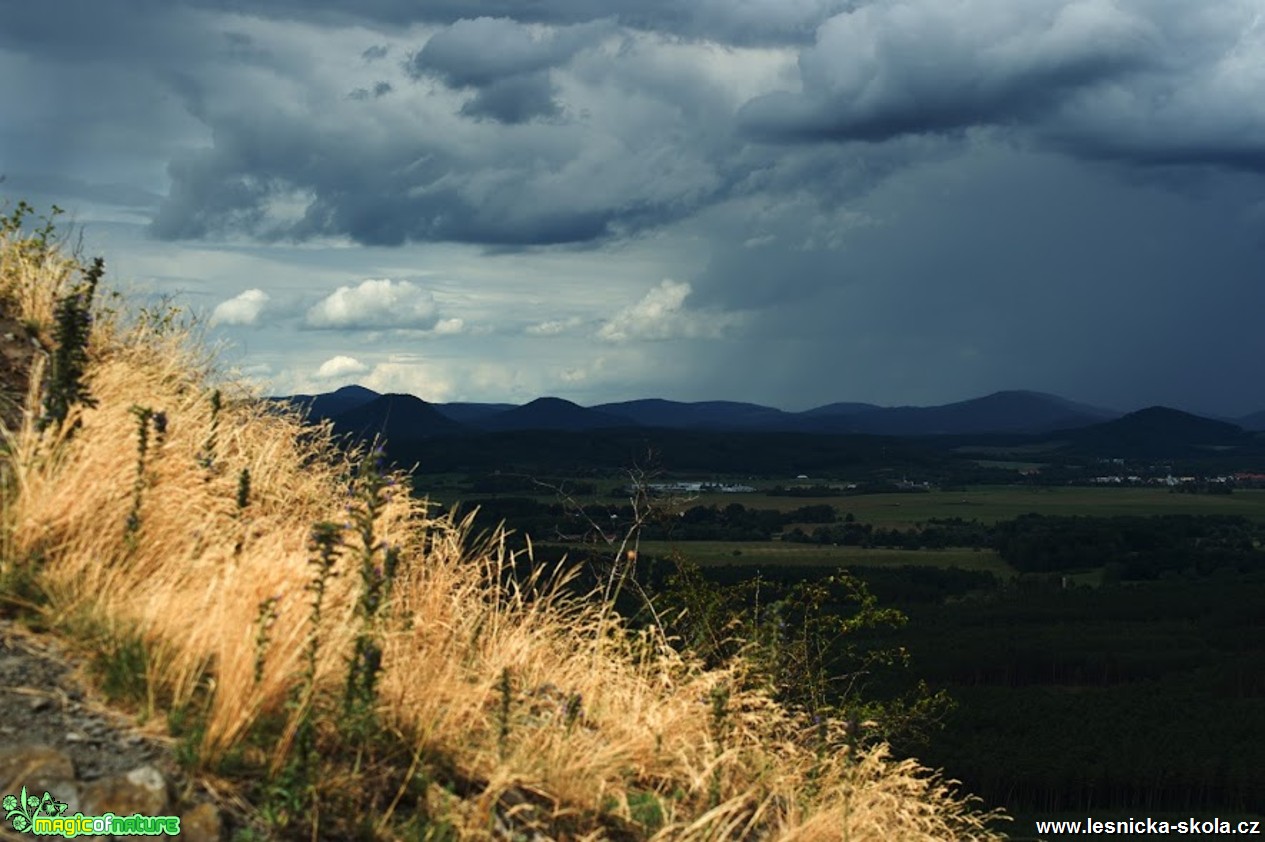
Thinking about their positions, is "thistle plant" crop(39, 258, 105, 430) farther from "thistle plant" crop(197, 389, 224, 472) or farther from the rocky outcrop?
the rocky outcrop

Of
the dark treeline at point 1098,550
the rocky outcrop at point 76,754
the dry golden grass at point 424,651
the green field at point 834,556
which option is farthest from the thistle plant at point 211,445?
the dark treeline at point 1098,550

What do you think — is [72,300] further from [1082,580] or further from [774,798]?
[1082,580]

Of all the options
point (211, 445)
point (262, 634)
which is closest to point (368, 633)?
point (262, 634)

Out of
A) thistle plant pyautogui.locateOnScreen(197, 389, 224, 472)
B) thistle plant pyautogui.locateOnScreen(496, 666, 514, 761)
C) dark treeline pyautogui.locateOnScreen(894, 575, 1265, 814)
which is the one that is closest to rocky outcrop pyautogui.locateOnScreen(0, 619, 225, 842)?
thistle plant pyautogui.locateOnScreen(496, 666, 514, 761)

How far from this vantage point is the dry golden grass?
5.54m

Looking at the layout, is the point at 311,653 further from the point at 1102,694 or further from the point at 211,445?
the point at 1102,694

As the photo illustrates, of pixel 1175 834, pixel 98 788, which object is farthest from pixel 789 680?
pixel 1175 834

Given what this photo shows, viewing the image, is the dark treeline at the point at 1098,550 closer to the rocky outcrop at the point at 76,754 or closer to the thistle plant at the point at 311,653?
the thistle plant at the point at 311,653

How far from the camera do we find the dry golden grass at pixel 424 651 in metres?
5.54

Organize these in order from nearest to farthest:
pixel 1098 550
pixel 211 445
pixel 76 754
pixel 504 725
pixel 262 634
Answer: pixel 76 754
pixel 262 634
pixel 504 725
pixel 211 445
pixel 1098 550

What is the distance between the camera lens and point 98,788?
176 inches

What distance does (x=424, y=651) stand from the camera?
6.91 meters

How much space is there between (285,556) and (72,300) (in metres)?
2.19

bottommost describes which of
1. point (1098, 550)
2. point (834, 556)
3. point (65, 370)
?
point (1098, 550)
